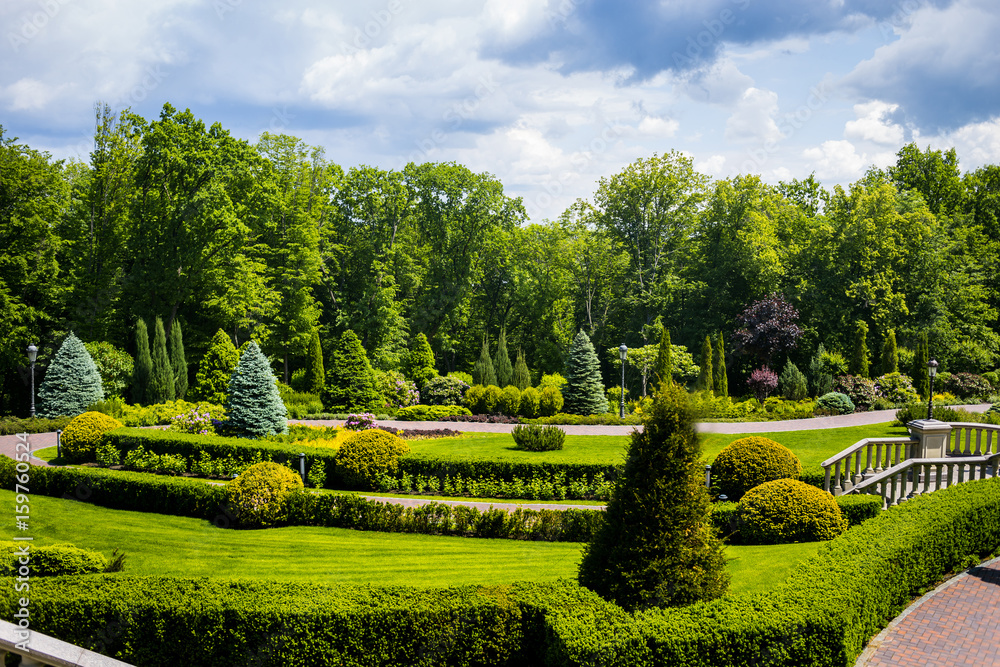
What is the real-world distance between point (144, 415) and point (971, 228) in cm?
4256

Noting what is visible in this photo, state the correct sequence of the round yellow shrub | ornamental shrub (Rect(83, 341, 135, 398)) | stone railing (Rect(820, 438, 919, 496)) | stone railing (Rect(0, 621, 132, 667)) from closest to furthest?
1. stone railing (Rect(0, 621, 132, 667))
2. stone railing (Rect(820, 438, 919, 496))
3. the round yellow shrub
4. ornamental shrub (Rect(83, 341, 135, 398))

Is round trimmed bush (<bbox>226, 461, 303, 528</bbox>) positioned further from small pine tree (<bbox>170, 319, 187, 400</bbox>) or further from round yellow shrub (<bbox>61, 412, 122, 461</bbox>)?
small pine tree (<bbox>170, 319, 187, 400</bbox>)

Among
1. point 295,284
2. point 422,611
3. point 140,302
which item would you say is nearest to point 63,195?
point 140,302

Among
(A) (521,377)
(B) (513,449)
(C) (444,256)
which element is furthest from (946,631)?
(C) (444,256)

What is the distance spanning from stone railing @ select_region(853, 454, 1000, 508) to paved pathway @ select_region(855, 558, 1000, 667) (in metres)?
3.15

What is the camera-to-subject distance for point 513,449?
1853 cm

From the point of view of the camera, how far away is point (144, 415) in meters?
23.5

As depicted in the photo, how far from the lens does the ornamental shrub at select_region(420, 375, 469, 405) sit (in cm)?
2956

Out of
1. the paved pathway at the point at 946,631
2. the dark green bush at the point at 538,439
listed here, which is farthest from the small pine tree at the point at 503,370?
the paved pathway at the point at 946,631

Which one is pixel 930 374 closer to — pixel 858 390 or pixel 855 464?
pixel 858 390

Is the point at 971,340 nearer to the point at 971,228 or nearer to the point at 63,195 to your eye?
the point at 971,228

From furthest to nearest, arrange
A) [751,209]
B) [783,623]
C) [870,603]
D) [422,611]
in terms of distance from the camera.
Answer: [751,209], [870,603], [422,611], [783,623]

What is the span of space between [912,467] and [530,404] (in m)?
16.0

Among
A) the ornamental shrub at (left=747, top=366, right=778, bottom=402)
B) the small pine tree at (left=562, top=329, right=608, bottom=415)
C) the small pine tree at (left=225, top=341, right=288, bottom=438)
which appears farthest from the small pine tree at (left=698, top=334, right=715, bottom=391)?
the small pine tree at (left=225, top=341, right=288, bottom=438)
